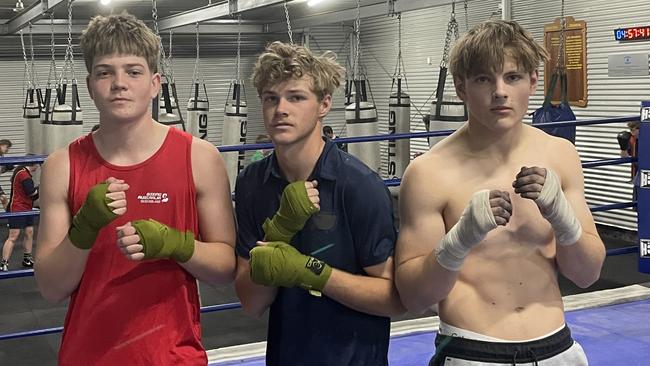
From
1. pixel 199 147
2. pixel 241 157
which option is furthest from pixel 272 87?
pixel 241 157

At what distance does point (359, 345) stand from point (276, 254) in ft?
1.01

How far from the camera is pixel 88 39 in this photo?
1.83 m

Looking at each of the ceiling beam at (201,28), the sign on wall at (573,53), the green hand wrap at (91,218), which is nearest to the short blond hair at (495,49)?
the green hand wrap at (91,218)

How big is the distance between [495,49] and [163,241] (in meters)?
0.83

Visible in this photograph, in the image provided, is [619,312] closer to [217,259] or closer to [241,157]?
[217,259]

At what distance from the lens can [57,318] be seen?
275 inches

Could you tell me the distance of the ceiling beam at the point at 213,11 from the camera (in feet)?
29.8

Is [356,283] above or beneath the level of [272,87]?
beneath

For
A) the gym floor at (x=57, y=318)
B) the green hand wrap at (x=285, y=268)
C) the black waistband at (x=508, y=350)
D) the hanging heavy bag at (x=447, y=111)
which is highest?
the hanging heavy bag at (x=447, y=111)

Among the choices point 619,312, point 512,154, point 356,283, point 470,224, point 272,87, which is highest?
point 272,87

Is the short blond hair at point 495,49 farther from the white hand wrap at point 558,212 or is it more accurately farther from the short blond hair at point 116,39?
the short blond hair at point 116,39

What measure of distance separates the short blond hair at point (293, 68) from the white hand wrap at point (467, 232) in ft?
1.43

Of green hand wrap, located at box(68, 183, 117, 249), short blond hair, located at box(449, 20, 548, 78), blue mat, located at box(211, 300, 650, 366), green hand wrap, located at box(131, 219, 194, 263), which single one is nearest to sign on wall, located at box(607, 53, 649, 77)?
blue mat, located at box(211, 300, 650, 366)

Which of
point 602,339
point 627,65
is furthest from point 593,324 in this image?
point 627,65
